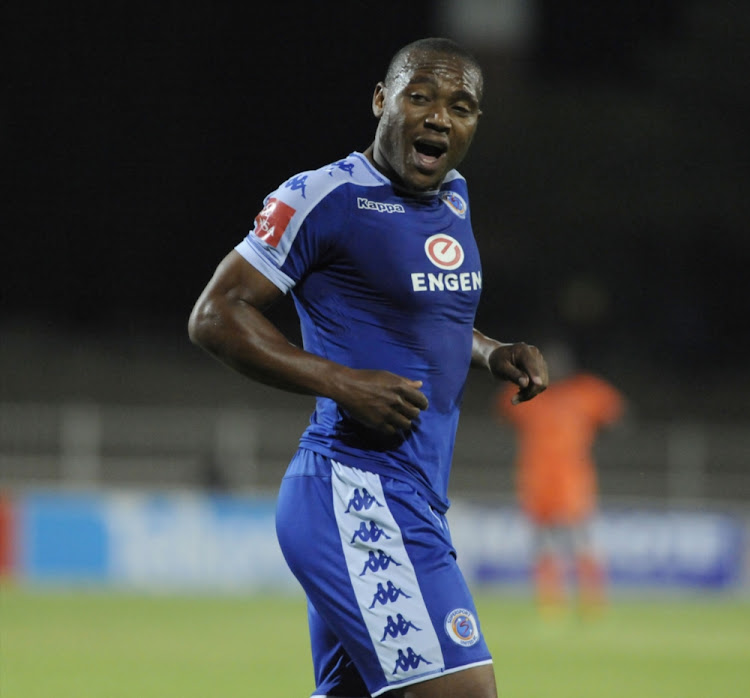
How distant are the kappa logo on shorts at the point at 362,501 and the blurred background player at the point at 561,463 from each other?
29.3 ft

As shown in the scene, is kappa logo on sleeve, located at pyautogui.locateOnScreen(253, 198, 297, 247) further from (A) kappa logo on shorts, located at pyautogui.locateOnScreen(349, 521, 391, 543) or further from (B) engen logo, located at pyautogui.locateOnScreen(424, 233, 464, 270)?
(A) kappa logo on shorts, located at pyautogui.locateOnScreen(349, 521, 391, 543)

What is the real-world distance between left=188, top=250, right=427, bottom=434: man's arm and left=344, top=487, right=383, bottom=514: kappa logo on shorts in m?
0.23

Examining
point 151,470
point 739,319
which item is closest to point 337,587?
point 151,470

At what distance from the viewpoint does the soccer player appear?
378 centimetres

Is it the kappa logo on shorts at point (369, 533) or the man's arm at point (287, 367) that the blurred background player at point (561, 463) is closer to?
the kappa logo on shorts at point (369, 533)

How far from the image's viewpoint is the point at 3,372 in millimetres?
22328

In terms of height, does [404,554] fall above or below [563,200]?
below

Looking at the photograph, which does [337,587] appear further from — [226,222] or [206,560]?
[226,222]

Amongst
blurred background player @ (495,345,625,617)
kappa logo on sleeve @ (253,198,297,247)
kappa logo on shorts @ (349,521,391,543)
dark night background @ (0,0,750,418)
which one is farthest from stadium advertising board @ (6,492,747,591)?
kappa logo on sleeve @ (253,198,297,247)

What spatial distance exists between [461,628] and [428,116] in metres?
1.43

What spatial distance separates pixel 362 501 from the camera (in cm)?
391

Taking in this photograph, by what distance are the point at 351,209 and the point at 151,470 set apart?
51.4 ft

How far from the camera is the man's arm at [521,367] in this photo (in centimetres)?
430

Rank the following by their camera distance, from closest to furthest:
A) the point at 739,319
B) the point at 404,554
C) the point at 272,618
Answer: the point at 404,554 < the point at 272,618 < the point at 739,319
